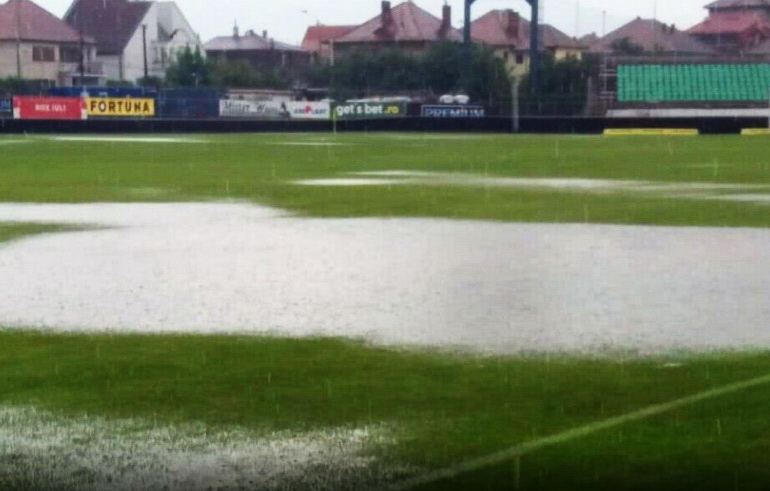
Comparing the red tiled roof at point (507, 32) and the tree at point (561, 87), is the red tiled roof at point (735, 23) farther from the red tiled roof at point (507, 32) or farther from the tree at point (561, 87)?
the red tiled roof at point (507, 32)

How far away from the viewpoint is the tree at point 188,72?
95.2 metres

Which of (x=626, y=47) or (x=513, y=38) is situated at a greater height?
(x=513, y=38)

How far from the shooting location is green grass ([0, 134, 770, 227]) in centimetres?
2552

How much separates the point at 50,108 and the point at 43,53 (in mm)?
21907

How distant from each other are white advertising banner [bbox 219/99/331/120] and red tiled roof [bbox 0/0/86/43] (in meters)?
12.8

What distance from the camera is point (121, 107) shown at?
256 ft

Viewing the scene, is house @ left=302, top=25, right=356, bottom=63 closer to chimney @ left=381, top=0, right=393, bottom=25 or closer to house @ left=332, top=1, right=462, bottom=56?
house @ left=332, top=1, right=462, bottom=56

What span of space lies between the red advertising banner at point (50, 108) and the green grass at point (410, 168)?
17.8 metres

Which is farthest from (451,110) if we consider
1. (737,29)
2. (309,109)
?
(737,29)

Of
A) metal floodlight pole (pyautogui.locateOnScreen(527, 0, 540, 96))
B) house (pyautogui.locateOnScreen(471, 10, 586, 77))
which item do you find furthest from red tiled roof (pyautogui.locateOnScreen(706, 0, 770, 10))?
house (pyautogui.locateOnScreen(471, 10, 586, 77))

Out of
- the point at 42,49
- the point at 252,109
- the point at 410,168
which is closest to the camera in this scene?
the point at 410,168

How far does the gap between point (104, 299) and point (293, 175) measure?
20754 mm

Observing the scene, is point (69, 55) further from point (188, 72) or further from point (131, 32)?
point (188, 72)

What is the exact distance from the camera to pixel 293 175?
35.7 metres
